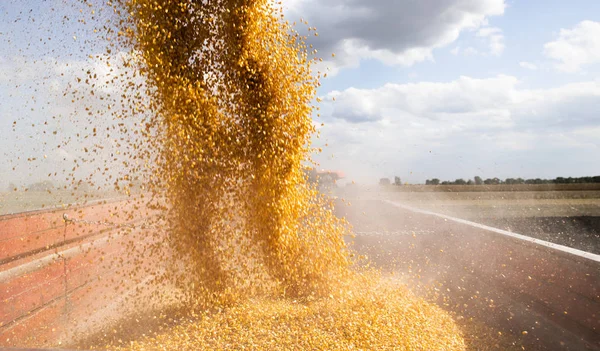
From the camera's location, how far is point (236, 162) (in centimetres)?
→ 324

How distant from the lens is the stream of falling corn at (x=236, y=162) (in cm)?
304

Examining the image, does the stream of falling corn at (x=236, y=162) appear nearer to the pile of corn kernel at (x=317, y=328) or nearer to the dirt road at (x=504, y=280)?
the pile of corn kernel at (x=317, y=328)

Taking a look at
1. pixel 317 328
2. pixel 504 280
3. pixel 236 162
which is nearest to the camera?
pixel 317 328

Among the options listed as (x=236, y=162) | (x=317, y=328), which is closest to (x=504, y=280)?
(x=317, y=328)

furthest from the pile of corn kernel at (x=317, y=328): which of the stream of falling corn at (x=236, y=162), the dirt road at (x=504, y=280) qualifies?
the dirt road at (x=504, y=280)

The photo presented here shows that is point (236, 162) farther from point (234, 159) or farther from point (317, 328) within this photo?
point (317, 328)

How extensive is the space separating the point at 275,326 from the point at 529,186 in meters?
12.5

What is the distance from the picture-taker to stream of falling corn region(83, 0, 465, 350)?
3.04 m

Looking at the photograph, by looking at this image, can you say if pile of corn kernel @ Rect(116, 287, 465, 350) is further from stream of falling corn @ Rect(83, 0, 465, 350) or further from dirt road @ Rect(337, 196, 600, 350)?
dirt road @ Rect(337, 196, 600, 350)

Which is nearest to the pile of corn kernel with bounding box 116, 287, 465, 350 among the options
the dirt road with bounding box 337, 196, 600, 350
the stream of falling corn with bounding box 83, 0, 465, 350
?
the stream of falling corn with bounding box 83, 0, 465, 350

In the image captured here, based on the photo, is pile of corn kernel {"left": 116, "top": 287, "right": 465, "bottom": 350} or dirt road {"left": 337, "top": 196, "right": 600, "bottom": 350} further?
dirt road {"left": 337, "top": 196, "right": 600, "bottom": 350}

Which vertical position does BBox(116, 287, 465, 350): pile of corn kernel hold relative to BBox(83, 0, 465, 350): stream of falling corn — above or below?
below

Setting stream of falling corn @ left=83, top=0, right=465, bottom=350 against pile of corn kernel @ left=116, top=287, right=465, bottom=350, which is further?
stream of falling corn @ left=83, top=0, right=465, bottom=350

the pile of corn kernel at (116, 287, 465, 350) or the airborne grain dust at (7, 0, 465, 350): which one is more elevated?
the airborne grain dust at (7, 0, 465, 350)
